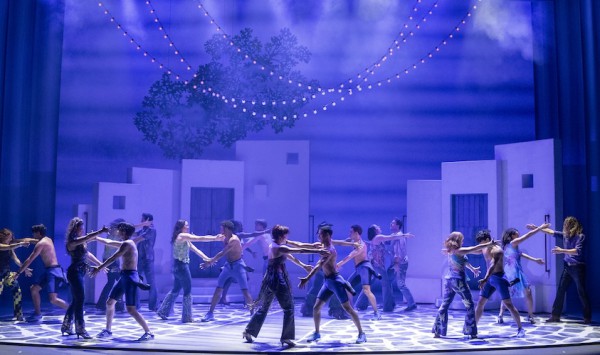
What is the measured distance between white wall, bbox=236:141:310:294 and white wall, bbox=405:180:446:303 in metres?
2.48

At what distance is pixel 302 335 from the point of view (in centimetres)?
1009

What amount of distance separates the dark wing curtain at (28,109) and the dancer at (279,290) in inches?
333

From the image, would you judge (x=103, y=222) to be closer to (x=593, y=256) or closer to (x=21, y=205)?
(x=21, y=205)

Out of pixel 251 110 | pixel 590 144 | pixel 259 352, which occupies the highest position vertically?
pixel 251 110

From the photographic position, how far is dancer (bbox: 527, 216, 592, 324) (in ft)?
37.3

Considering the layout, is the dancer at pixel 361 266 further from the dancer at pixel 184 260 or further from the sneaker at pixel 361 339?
the dancer at pixel 184 260

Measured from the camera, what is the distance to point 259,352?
28.0 ft

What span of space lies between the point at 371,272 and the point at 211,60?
436 inches

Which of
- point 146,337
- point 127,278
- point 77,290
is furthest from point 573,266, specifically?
point 77,290

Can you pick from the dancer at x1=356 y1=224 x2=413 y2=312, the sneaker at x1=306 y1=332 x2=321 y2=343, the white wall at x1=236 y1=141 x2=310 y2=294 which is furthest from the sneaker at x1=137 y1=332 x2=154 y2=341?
the white wall at x1=236 y1=141 x2=310 y2=294

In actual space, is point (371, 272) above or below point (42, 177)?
below

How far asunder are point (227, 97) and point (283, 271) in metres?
12.5

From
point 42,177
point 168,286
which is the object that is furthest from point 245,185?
point 42,177

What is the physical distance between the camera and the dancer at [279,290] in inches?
357
